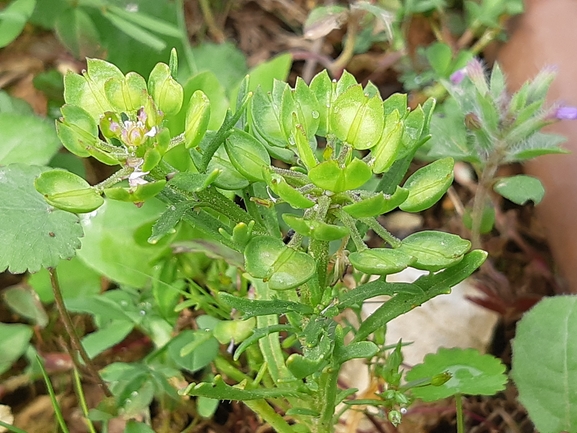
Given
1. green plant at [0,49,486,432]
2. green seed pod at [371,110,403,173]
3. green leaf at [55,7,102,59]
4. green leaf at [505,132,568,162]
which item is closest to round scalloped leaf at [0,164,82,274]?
green plant at [0,49,486,432]

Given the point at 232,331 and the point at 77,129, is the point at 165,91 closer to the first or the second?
the point at 77,129

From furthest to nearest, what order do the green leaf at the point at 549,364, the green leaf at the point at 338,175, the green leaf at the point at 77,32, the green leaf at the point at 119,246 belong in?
the green leaf at the point at 77,32 → the green leaf at the point at 119,246 → the green leaf at the point at 549,364 → the green leaf at the point at 338,175

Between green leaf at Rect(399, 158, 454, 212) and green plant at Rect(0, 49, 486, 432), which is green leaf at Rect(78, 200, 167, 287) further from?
green leaf at Rect(399, 158, 454, 212)

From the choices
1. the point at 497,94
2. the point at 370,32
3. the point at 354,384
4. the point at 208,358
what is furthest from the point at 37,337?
the point at 370,32

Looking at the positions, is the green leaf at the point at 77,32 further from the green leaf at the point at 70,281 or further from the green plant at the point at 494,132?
the green plant at the point at 494,132

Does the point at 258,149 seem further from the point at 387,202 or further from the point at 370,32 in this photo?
the point at 370,32

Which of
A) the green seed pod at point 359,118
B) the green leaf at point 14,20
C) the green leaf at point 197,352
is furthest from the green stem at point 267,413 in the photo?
the green leaf at point 14,20
